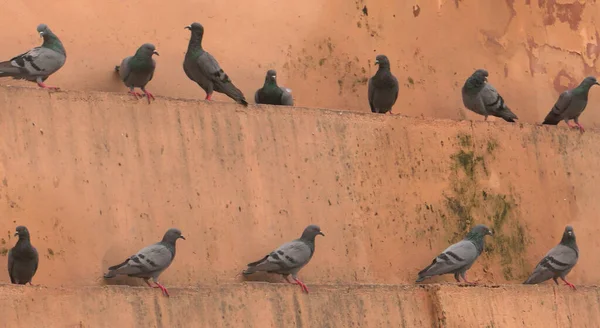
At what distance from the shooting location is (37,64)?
55.5 feet

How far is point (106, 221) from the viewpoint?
55.3ft

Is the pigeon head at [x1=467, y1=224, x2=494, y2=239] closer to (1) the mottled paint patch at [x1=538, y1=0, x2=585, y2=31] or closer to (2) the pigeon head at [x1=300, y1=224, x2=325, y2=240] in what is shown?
(2) the pigeon head at [x1=300, y1=224, x2=325, y2=240]

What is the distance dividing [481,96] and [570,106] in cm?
122

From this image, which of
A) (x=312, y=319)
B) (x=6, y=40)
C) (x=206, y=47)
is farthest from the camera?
(x=206, y=47)

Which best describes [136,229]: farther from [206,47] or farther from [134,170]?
[206,47]

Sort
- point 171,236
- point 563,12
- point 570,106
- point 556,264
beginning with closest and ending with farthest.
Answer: point 171,236
point 556,264
point 570,106
point 563,12

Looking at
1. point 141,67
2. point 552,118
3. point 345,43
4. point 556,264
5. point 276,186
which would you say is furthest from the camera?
point 552,118

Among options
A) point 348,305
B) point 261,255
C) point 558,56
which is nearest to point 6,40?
point 261,255

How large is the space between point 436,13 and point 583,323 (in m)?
4.87

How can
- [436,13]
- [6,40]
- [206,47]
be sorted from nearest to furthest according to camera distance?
[6,40] → [206,47] → [436,13]

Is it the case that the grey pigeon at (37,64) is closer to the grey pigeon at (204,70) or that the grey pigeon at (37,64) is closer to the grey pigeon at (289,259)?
the grey pigeon at (204,70)

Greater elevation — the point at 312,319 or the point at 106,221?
the point at 106,221

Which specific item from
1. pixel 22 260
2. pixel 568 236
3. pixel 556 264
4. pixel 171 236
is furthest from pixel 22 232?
pixel 568 236

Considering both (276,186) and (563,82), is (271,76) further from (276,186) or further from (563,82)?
(563,82)
